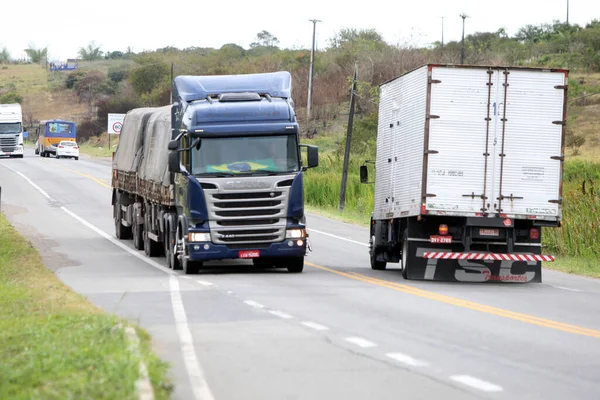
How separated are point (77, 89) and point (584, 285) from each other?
14178cm

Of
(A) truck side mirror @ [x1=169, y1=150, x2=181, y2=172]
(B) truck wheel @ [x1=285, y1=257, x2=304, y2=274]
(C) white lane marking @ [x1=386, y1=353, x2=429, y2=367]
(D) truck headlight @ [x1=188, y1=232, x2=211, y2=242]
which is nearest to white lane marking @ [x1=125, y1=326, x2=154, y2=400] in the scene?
(C) white lane marking @ [x1=386, y1=353, x2=429, y2=367]

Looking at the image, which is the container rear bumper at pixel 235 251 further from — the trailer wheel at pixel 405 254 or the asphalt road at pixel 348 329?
the trailer wheel at pixel 405 254

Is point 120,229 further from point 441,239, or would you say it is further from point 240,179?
point 441,239

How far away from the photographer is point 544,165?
20234 millimetres

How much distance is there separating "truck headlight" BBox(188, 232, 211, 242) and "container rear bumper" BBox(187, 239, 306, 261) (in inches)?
2.9

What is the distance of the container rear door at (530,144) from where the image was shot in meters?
20.2

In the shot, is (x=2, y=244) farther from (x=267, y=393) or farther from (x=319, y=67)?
(x=319, y=67)

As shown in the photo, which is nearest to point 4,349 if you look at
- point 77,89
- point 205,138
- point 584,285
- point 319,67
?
point 205,138

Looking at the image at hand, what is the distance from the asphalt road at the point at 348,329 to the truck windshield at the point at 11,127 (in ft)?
186

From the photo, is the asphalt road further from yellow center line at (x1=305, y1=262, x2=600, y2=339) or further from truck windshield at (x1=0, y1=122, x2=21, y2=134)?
truck windshield at (x1=0, y1=122, x2=21, y2=134)

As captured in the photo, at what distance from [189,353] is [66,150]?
78.2m

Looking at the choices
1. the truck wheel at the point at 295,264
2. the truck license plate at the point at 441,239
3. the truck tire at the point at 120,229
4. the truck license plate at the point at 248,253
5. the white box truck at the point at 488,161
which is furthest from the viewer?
the truck tire at the point at 120,229

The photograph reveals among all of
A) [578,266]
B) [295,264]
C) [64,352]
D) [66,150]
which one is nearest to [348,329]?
[64,352]

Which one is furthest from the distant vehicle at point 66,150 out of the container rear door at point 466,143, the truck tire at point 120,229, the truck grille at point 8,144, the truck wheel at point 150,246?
the container rear door at point 466,143
